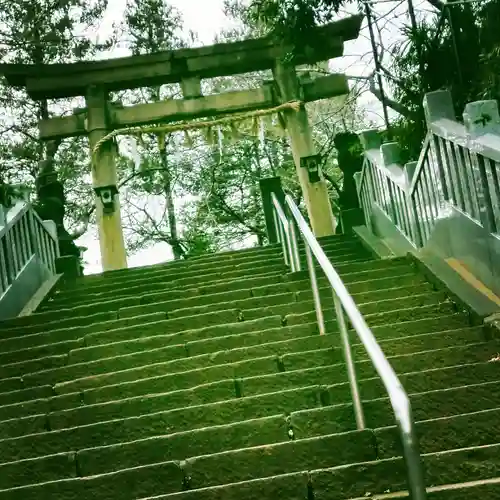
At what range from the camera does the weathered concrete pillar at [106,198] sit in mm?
11336

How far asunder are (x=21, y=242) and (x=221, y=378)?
4.67 metres

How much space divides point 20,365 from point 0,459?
1504mm

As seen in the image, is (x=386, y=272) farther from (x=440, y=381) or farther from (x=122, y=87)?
(x=122, y=87)

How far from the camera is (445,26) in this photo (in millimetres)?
7816

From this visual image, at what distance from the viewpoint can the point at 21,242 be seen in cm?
844

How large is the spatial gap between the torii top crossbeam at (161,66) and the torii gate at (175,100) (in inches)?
0.7

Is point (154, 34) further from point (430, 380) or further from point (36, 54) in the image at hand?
point (430, 380)

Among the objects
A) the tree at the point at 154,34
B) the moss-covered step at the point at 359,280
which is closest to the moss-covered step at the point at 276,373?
the moss-covered step at the point at 359,280

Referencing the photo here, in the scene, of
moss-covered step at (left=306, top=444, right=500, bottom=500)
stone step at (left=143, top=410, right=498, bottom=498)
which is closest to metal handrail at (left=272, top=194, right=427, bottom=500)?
stone step at (left=143, top=410, right=498, bottom=498)

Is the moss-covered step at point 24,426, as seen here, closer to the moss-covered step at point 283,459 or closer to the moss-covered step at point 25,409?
the moss-covered step at point 25,409

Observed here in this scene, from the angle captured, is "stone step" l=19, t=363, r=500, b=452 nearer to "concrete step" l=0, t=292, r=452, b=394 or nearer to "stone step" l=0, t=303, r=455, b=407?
"concrete step" l=0, t=292, r=452, b=394

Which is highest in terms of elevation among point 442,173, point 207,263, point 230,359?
point 442,173

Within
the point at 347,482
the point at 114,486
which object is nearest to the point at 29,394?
the point at 114,486

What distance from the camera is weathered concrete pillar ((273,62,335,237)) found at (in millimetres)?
11516
